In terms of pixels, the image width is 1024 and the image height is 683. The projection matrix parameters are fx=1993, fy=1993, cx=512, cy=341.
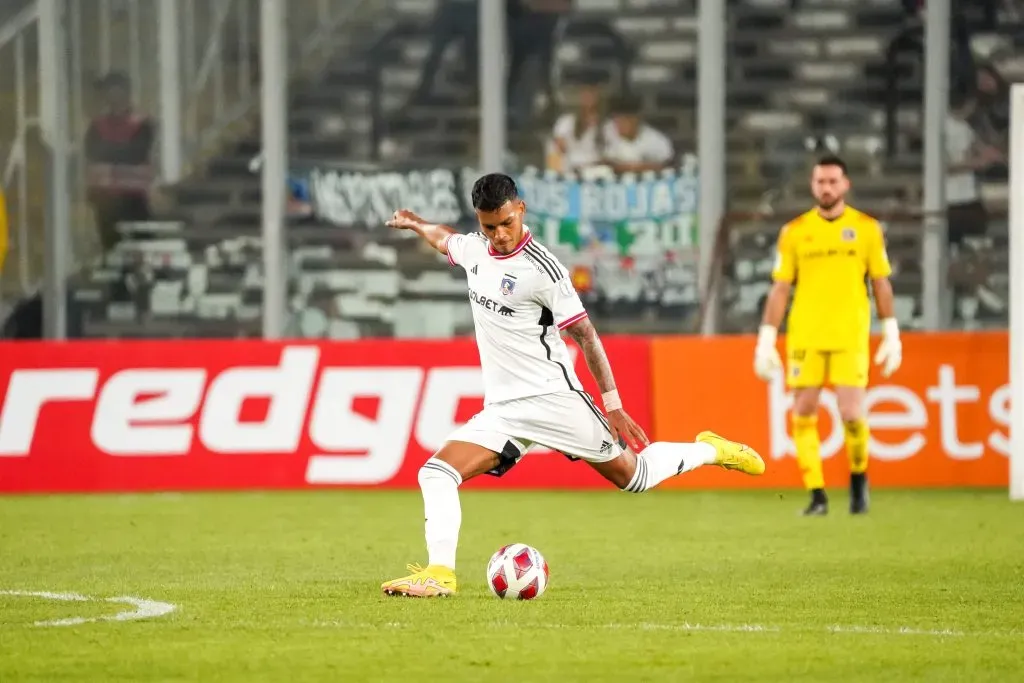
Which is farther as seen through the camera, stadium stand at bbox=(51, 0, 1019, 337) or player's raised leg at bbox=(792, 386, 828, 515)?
stadium stand at bbox=(51, 0, 1019, 337)

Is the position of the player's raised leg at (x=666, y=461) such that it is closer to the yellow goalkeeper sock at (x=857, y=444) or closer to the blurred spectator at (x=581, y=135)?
the yellow goalkeeper sock at (x=857, y=444)

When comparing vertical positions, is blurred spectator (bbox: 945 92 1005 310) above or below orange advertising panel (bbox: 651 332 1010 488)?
above

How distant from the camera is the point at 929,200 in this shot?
18.6 meters

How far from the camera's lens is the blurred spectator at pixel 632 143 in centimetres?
1911

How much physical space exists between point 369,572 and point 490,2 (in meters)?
10.6

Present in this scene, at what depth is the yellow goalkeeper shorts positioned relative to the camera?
12992mm

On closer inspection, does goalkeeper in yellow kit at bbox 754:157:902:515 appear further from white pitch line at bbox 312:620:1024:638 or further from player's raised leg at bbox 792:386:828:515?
Answer: white pitch line at bbox 312:620:1024:638

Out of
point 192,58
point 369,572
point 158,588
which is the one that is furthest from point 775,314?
point 192,58

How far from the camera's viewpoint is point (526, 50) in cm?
1923

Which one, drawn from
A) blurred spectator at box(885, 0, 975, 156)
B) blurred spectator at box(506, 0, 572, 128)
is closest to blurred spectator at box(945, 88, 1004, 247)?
blurred spectator at box(885, 0, 975, 156)

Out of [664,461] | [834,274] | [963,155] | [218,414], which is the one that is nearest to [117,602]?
[664,461]

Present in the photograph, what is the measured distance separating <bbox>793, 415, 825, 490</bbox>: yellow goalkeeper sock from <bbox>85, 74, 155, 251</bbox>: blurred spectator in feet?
27.8

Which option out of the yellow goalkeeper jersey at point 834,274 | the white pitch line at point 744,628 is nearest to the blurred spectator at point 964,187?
the yellow goalkeeper jersey at point 834,274

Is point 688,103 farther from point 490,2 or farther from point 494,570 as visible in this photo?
point 494,570
